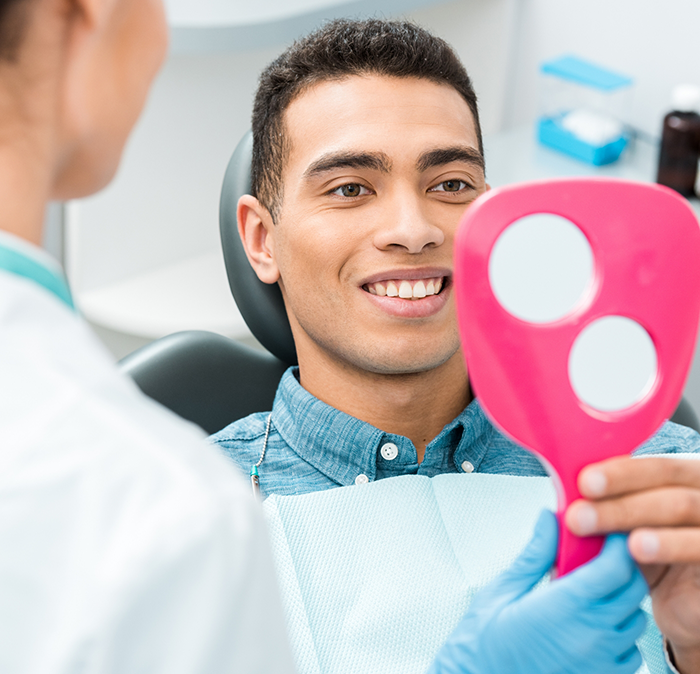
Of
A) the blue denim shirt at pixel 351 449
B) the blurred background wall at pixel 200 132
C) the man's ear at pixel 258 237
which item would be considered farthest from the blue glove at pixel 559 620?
the blurred background wall at pixel 200 132

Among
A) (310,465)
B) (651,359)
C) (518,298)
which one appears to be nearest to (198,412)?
(310,465)

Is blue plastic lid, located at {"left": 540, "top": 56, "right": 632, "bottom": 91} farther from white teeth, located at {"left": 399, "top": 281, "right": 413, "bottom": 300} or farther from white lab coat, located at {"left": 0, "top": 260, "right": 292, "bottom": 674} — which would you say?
white lab coat, located at {"left": 0, "top": 260, "right": 292, "bottom": 674}

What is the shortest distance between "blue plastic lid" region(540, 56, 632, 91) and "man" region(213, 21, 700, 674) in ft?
3.21

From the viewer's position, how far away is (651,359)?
2.59 feet

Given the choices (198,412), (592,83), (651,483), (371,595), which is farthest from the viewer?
(592,83)

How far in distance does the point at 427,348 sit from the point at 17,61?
71cm

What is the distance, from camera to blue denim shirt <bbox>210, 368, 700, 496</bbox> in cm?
117

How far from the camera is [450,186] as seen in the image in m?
1.23

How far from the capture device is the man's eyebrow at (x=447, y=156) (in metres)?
1.17

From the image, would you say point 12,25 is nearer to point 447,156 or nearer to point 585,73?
point 447,156

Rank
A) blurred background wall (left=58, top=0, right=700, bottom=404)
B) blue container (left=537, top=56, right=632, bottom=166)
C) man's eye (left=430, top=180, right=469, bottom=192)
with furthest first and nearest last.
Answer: blue container (left=537, top=56, right=632, bottom=166) → blurred background wall (left=58, top=0, right=700, bottom=404) → man's eye (left=430, top=180, right=469, bottom=192)

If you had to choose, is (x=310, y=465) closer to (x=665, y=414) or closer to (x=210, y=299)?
(x=665, y=414)

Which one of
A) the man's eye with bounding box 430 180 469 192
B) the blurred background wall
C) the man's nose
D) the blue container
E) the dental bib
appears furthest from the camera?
the blue container

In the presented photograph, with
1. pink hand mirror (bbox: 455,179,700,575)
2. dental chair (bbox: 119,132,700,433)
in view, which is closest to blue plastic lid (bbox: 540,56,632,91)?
dental chair (bbox: 119,132,700,433)
